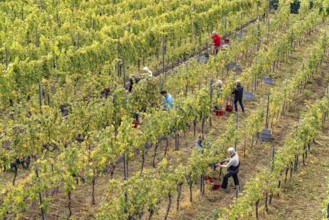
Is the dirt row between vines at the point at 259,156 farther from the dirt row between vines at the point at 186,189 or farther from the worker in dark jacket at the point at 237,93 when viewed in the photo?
the worker in dark jacket at the point at 237,93

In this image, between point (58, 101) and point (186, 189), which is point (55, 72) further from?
point (186, 189)

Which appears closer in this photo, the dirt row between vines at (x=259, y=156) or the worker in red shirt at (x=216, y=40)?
the dirt row between vines at (x=259, y=156)

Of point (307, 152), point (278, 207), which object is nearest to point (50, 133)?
point (278, 207)

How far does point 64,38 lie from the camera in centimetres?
1795

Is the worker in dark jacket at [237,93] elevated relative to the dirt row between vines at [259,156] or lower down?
elevated

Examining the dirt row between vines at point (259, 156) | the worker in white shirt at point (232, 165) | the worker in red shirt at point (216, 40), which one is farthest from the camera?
the worker in red shirt at point (216, 40)

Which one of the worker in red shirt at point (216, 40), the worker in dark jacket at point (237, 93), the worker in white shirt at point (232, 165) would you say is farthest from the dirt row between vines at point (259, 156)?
the worker in red shirt at point (216, 40)

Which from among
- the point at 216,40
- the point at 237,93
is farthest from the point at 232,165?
the point at 216,40

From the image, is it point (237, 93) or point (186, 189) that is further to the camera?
point (237, 93)

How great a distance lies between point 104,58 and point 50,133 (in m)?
5.84

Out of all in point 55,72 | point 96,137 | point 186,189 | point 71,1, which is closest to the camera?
point 96,137

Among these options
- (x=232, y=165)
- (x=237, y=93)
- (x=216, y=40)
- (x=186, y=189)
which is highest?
(x=216, y=40)

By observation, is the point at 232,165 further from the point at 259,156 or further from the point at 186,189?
the point at 259,156

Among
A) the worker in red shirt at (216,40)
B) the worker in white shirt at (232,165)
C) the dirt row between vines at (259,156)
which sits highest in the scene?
Result: the worker in red shirt at (216,40)
